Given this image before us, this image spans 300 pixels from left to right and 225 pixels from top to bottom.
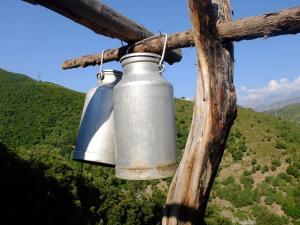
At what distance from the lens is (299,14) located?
1709 mm

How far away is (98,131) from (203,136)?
52 cm

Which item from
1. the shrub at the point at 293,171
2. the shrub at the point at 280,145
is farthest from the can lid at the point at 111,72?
the shrub at the point at 280,145

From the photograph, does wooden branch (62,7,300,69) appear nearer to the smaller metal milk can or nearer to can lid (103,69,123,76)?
can lid (103,69,123,76)

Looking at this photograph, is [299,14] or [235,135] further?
[235,135]

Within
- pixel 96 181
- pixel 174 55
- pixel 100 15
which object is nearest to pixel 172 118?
pixel 100 15

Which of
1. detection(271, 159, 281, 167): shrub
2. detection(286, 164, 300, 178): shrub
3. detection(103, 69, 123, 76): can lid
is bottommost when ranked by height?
detection(286, 164, 300, 178): shrub

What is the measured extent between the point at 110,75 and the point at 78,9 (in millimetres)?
328

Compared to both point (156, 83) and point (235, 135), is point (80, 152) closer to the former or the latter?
A: point (156, 83)

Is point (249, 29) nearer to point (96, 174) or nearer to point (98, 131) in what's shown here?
point (98, 131)

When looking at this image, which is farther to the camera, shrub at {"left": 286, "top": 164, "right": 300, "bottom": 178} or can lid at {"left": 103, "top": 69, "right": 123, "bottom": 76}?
shrub at {"left": 286, "top": 164, "right": 300, "bottom": 178}

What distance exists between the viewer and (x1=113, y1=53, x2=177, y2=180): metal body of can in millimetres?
1565

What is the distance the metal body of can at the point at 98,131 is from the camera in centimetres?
178

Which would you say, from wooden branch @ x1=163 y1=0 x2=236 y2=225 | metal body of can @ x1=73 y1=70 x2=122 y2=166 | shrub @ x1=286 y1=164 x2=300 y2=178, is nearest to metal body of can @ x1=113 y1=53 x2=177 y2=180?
metal body of can @ x1=73 y1=70 x2=122 y2=166

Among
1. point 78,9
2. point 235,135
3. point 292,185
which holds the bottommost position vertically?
point 292,185
